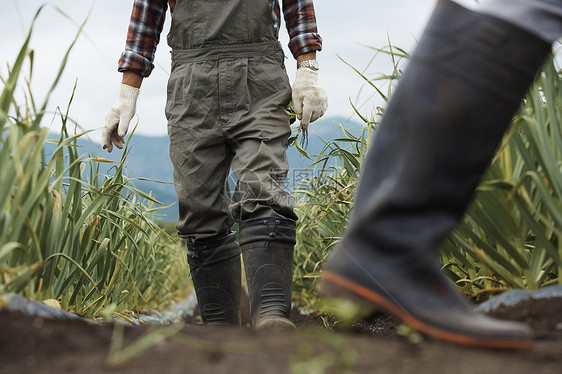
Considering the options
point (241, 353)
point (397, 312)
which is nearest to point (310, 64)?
point (397, 312)

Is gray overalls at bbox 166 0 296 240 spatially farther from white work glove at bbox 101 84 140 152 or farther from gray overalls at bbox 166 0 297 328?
Answer: white work glove at bbox 101 84 140 152

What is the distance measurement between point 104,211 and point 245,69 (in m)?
0.73

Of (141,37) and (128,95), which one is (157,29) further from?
(128,95)

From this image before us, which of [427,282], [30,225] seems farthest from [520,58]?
[30,225]

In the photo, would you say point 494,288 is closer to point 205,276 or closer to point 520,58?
point 520,58

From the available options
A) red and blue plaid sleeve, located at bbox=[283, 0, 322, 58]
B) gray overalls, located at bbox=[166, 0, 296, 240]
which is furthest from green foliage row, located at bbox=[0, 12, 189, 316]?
red and blue plaid sleeve, located at bbox=[283, 0, 322, 58]

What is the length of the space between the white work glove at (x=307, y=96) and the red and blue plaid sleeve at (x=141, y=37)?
0.64 meters

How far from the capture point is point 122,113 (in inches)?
88.5

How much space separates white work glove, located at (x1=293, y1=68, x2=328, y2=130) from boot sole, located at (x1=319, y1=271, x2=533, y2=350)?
1.18 m

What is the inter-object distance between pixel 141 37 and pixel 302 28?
0.68 m

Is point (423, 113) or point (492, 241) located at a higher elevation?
point (423, 113)

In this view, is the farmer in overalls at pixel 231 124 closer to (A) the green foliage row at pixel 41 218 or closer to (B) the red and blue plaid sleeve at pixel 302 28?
(B) the red and blue plaid sleeve at pixel 302 28

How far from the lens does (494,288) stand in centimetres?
130

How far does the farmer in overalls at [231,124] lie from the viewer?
1951mm
